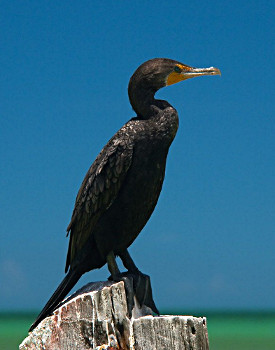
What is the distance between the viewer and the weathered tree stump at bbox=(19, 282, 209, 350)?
4059 millimetres

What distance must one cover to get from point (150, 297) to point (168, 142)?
127 centimetres

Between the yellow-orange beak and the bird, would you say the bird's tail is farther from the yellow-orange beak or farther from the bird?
the yellow-orange beak

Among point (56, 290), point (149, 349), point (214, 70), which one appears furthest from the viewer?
point (214, 70)

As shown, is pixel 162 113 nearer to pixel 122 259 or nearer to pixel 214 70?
pixel 214 70

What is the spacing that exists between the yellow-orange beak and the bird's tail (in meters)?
1.78

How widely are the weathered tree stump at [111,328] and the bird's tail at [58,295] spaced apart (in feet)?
0.88

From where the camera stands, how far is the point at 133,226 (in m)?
4.74

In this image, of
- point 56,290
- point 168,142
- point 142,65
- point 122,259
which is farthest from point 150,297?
point 142,65

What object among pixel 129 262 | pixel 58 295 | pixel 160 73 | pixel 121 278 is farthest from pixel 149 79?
pixel 58 295

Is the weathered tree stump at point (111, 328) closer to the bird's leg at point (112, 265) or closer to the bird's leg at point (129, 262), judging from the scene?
the bird's leg at point (112, 265)

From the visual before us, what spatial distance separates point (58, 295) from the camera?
184 inches

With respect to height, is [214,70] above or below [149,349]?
above

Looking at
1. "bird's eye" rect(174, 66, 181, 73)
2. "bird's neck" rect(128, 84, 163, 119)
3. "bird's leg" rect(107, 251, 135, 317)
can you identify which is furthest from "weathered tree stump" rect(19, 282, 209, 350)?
"bird's eye" rect(174, 66, 181, 73)

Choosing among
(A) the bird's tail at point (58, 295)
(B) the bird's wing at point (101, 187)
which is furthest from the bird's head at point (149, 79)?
(A) the bird's tail at point (58, 295)
